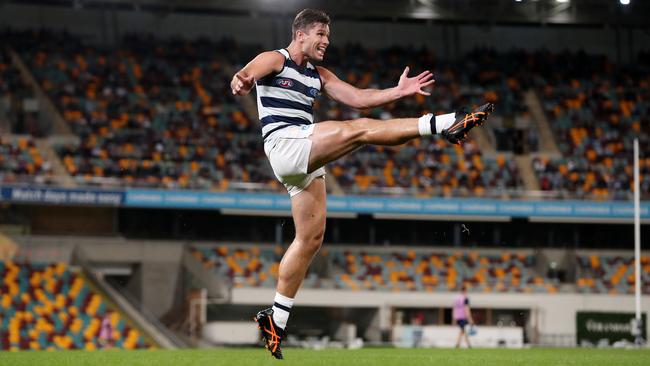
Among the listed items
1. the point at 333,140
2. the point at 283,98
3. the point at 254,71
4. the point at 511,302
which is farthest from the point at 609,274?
the point at 254,71

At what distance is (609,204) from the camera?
3388 cm

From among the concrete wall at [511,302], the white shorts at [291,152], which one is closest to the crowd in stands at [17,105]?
the concrete wall at [511,302]

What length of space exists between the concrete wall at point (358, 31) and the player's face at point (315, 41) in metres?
32.4

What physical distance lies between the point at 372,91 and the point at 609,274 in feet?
90.3

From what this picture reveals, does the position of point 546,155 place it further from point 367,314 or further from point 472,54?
point 367,314

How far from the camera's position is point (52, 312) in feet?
94.2

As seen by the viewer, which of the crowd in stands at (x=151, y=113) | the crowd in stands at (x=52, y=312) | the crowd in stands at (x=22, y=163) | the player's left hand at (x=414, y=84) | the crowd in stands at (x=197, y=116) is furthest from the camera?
the crowd in stands at (x=197, y=116)

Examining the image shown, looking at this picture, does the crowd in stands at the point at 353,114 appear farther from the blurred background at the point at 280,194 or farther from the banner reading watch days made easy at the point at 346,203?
the banner reading watch days made easy at the point at 346,203

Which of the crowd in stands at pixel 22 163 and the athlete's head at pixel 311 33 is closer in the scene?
the athlete's head at pixel 311 33

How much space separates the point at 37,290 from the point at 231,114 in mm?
10755

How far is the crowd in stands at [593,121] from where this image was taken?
35.6 metres

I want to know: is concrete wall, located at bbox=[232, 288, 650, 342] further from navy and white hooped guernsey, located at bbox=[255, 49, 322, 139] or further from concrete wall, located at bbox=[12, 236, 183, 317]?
navy and white hooped guernsey, located at bbox=[255, 49, 322, 139]

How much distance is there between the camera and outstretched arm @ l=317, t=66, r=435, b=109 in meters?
8.96

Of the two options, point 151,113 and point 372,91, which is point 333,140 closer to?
point 372,91
